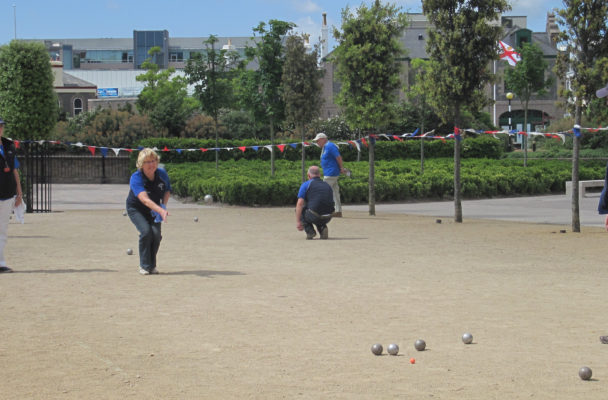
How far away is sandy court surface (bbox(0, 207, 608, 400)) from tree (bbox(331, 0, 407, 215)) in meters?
6.63

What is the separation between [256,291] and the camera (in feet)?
28.8

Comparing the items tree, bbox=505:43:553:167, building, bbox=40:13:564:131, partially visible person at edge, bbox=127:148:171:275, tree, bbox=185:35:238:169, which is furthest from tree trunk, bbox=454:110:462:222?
tree, bbox=505:43:553:167

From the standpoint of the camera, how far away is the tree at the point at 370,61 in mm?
19562

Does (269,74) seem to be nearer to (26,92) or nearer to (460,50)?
(26,92)

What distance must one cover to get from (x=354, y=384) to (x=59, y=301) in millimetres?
4087

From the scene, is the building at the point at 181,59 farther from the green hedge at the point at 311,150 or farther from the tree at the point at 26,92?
the tree at the point at 26,92

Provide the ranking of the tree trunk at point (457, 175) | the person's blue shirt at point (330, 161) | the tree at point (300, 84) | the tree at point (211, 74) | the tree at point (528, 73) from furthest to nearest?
the tree at point (528, 73) < the tree at point (211, 74) < the tree at point (300, 84) < the person's blue shirt at point (330, 161) < the tree trunk at point (457, 175)

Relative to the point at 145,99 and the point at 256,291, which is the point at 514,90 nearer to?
the point at 145,99

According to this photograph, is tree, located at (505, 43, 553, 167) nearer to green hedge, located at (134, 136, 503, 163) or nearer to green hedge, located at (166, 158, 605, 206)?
green hedge, located at (134, 136, 503, 163)

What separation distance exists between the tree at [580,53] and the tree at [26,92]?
15.8 m

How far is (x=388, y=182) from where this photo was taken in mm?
24578

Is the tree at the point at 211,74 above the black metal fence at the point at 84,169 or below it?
above

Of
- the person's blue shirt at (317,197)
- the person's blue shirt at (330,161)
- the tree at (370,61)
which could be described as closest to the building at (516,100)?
the tree at (370,61)

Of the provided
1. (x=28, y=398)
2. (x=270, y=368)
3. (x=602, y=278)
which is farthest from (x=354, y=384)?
(x=602, y=278)
